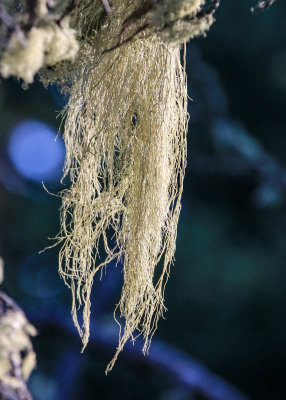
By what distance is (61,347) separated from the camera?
9.24 ft

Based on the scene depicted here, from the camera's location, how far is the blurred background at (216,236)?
9.10 feet

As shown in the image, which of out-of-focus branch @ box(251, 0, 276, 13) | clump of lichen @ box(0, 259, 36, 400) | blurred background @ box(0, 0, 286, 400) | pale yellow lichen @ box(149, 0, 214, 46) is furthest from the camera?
blurred background @ box(0, 0, 286, 400)

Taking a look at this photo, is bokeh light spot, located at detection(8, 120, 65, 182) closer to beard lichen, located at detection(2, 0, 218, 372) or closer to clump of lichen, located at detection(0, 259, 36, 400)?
beard lichen, located at detection(2, 0, 218, 372)

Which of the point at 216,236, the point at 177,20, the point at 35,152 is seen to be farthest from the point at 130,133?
the point at 35,152

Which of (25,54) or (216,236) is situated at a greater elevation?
(216,236)

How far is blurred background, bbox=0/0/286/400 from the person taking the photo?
9.10ft

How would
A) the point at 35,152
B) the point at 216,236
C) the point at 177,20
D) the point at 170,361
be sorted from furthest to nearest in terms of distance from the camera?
1. the point at 35,152
2. the point at 216,236
3. the point at 170,361
4. the point at 177,20

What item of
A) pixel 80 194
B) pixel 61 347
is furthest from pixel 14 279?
pixel 80 194

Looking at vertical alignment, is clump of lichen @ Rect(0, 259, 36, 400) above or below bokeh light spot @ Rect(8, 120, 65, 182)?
below

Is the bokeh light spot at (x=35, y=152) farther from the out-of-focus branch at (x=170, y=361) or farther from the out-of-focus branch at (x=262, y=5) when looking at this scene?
the out-of-focus branch at (x=262, y=5)

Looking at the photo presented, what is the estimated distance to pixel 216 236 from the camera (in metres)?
2.95

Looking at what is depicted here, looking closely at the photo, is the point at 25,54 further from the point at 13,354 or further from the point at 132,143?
the point at 132,143

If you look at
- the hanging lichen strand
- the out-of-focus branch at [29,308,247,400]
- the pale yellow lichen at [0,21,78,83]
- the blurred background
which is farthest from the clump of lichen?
the blurred background

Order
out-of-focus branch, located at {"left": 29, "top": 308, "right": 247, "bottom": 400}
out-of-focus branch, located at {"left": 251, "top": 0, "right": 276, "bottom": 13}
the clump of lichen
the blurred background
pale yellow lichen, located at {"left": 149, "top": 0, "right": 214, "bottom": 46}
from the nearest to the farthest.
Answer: the clump of lichen, pale yellow lichen, located at {"left": 149, "top": 0, "right": 214, "bottom": 46}, out-of-focus branch, located at {"left": 251, "top": 0, "right": 276, "bottom": 13}, out-of-focus branch, located at {"left": 29, "top": 308, "right": 247, "bottom": 400}, the blurred background
